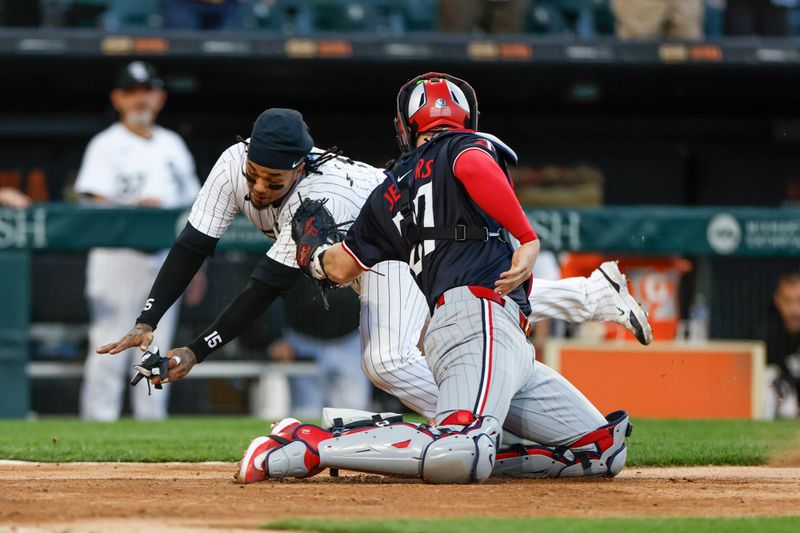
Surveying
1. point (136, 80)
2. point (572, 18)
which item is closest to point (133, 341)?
point (136, 80)

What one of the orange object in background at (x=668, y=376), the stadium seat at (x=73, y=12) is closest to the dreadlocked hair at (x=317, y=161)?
the orange object in background at (x=668, y=376)

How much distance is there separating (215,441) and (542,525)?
319 cm

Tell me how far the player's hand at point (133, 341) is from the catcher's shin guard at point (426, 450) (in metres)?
0.83

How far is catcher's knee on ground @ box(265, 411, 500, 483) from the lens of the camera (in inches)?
163

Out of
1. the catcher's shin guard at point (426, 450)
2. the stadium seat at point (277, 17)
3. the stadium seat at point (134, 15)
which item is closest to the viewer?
the catcher's shin guard at point (426, 450)

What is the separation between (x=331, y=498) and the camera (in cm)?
396

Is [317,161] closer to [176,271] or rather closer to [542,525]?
[176,271]

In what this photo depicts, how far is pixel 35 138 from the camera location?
11555mm

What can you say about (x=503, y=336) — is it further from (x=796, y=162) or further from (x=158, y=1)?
(x=796, y=162)

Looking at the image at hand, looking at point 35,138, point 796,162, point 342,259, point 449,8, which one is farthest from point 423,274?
point 796,162

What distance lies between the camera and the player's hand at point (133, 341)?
15.1 feet

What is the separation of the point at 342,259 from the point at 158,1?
263 inches

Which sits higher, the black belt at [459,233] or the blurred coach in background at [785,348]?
the black belt at [459,233]

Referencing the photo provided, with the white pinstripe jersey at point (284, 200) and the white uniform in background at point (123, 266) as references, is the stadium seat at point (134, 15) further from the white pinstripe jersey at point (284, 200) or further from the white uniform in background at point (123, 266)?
the white pinstripe jersey at point (284, 200)
